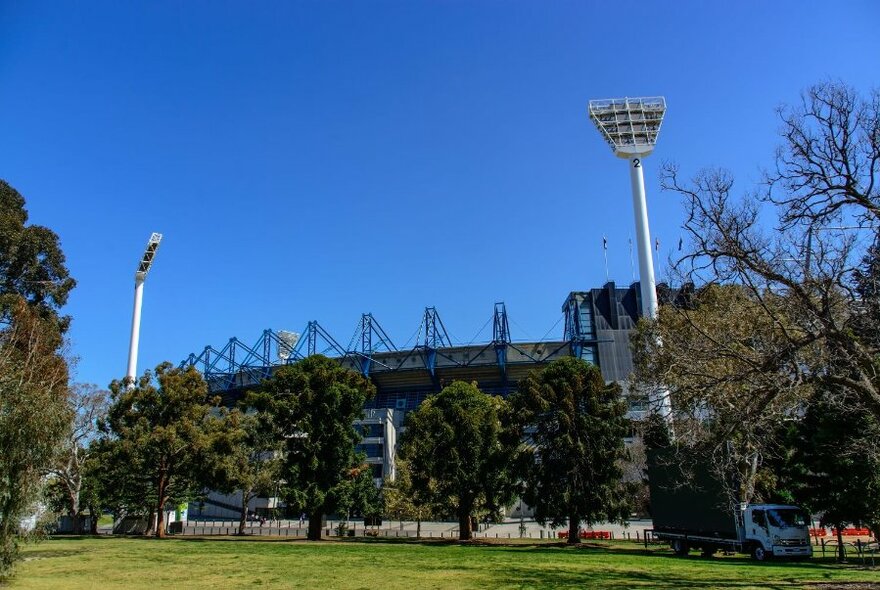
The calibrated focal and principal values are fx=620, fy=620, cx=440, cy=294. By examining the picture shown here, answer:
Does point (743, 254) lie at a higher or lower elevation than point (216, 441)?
higher

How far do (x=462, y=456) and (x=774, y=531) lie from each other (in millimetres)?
21293

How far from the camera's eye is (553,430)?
41750 millimetres

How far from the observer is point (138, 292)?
322ft

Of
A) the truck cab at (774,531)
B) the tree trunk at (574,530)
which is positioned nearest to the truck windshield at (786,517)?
the truck cab at (774,531)

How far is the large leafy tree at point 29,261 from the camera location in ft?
117

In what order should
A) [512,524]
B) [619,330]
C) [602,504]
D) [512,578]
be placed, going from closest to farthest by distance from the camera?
[512,578] → [602,504] → [512,524] → [619,330]

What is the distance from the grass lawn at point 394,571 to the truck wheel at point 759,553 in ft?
4.94

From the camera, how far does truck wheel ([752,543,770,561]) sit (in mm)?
28031

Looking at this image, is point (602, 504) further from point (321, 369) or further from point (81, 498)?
point (81, 498)

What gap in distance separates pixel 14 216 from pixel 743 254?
38.4 metres

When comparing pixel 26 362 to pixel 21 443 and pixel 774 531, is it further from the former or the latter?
pixel 774 531

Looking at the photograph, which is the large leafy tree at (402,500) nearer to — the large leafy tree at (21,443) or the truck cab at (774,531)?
the truck cab at (774,531)

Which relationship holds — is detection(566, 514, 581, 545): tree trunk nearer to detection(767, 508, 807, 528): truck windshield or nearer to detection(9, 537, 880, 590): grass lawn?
detection(9, 537, 880, 590): grass lawn

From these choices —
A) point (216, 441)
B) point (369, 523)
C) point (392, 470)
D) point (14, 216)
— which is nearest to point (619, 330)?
point (392, 470)
